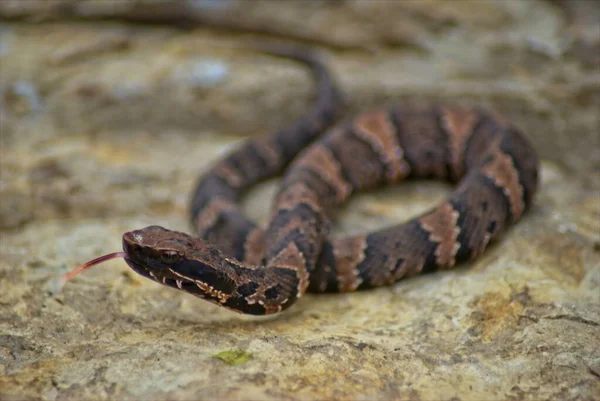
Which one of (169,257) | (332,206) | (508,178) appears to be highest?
(508,178)

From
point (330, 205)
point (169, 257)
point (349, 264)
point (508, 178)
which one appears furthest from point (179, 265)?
point (508, 178)

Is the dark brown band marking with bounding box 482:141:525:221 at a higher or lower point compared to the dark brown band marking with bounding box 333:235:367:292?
higher

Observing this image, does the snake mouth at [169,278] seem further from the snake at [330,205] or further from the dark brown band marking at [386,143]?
the dark brown band marking at [386,143]

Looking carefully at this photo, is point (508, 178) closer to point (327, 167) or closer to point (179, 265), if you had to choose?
point (327, 167)

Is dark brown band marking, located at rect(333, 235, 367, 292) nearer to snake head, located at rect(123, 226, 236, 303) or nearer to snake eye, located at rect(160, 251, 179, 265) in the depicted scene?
snake head, located at rect(123, 226, 236, 303)

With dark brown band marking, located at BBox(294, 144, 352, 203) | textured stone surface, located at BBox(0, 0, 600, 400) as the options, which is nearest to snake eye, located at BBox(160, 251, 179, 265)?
textured stone surface, located at BBox(0, 0, 600, 400)

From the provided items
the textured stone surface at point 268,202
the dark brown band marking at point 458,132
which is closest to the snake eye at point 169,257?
the textured stone surface at point 268,202
